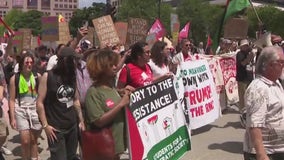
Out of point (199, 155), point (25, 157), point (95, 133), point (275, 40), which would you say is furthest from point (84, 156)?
point (275, 40)

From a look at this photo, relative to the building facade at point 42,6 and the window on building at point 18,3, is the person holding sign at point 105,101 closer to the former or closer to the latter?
the building facade at point 42,6

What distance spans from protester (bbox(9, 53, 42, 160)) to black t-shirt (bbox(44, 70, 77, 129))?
5.59 ft

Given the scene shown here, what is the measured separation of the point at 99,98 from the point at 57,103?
1095 millimetres

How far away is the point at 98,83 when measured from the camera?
4180 millimetres

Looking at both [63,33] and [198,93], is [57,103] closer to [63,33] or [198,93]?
[198,93]

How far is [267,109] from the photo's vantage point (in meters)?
3.84

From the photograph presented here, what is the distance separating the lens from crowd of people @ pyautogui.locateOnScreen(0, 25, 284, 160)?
12.7ft

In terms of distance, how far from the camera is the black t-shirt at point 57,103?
501 centimetres

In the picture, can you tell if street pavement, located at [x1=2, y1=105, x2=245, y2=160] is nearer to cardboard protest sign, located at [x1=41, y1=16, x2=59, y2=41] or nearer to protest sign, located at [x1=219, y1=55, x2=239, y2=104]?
protest sign, located at [x1=219, y1=55, x2=239, y2=104]

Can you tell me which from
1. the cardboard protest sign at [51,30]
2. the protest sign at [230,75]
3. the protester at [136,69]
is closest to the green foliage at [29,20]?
the cardboard protest sign at [51,30]

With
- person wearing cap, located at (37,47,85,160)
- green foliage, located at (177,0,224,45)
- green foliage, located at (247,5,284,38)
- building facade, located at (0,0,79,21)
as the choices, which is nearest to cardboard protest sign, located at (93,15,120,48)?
person wearing cap, located at (37,47,85,160)

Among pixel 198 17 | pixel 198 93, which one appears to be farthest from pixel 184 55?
pixel 198 17

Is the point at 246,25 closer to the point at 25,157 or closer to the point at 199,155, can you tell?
the point at 199,155

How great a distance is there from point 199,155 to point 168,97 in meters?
2.63
